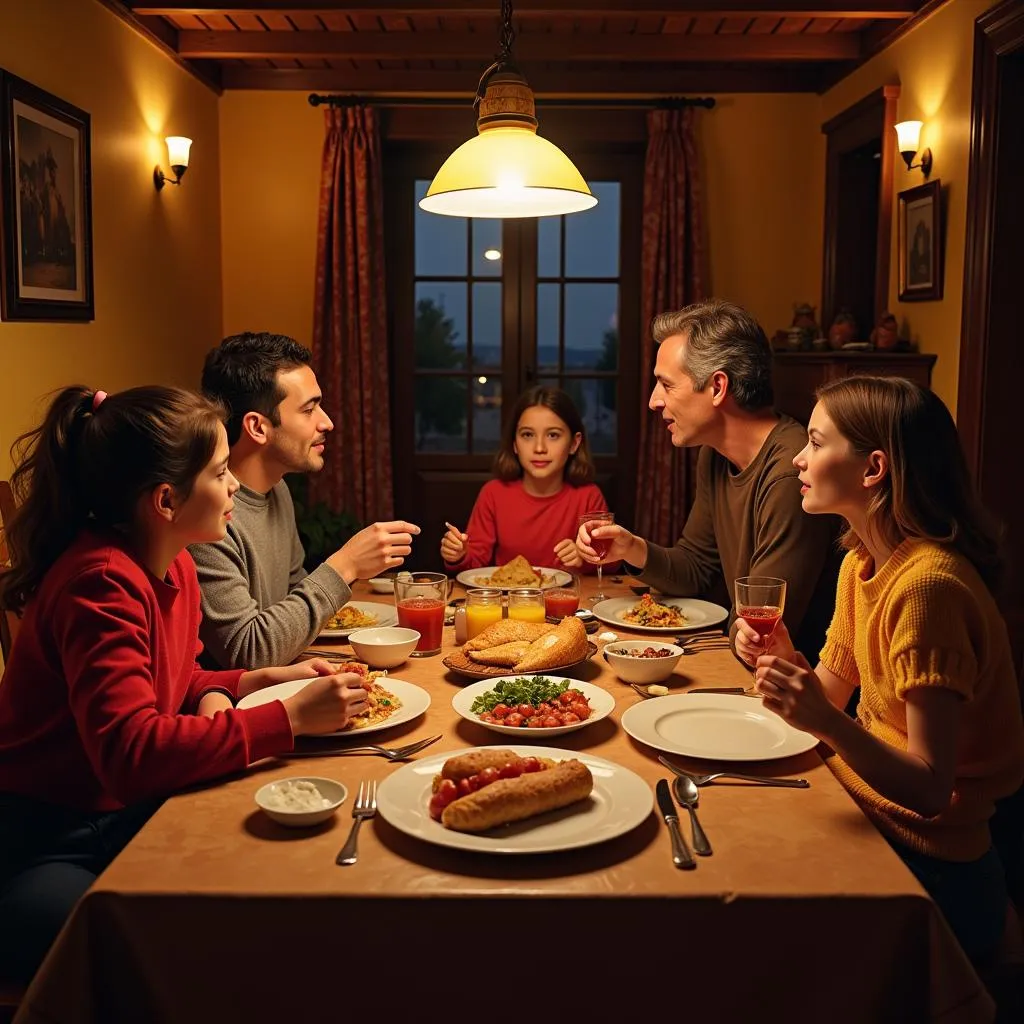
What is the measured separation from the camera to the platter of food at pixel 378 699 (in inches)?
69.1

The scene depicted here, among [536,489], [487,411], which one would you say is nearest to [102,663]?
[536,489]

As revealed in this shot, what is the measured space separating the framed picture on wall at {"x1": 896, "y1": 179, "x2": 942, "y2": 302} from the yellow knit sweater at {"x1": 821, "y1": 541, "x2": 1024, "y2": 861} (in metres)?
2.82

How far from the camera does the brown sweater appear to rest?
2555mm

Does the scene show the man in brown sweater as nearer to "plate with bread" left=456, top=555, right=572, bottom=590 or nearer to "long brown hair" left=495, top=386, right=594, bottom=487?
"plate with bread" left=456, top=555, right=572, bottom=590

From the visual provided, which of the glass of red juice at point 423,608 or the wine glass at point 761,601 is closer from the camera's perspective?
the wine glass at point 761,601

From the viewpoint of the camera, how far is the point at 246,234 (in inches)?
230

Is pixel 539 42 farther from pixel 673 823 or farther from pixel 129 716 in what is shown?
pixel 673 823

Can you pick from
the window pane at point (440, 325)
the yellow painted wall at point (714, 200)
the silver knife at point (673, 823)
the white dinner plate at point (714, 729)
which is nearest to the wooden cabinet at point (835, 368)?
the yellow painted wall at point (714, 200)

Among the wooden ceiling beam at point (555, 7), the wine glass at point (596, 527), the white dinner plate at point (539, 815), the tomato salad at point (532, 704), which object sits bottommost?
the white dinner plate at point (539, 815)

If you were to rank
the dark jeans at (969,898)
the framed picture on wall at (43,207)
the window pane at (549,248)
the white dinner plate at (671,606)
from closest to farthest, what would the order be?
the dark jeans at (969,898)
the white dinner plate at (671,606)
the framed picture on wall at (43,207)
the window pane at (549,248)

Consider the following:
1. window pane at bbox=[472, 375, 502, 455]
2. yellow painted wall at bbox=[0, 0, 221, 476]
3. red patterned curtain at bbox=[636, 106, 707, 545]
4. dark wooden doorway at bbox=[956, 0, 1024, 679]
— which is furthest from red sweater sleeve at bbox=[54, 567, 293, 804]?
window pane at bbox=[472, 375, 502, 455]

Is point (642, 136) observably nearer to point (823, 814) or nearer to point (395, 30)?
point (395, 30)

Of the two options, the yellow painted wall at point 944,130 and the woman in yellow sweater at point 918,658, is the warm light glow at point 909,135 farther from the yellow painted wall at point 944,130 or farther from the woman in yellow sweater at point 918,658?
the woman in yellow sweater at point 918,658

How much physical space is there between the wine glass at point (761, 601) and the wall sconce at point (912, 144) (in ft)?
10.4
